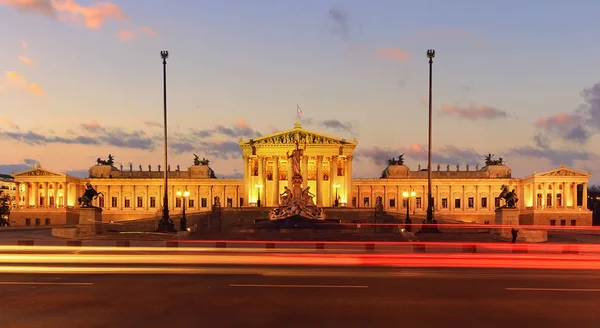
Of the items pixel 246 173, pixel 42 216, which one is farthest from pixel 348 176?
pixel 42 216

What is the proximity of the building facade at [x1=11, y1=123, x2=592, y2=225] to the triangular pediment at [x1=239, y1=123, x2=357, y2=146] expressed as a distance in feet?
0.64

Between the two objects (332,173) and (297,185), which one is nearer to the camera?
(297,185)

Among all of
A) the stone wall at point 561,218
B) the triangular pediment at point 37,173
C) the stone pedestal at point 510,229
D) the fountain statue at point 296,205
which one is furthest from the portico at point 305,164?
the stone pedestal at point 510,229

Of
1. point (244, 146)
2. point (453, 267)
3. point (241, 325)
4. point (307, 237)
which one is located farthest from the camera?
point (244, 146)

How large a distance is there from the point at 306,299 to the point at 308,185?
102109 mm

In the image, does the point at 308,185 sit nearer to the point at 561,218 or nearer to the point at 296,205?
the point at 561,218

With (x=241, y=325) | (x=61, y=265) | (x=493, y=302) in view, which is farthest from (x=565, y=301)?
(x=61, y=265)

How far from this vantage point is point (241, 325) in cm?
1208

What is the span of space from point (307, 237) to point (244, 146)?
235 feet

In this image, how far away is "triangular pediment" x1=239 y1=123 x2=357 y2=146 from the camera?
11300 cm

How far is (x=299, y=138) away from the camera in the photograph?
113 metres

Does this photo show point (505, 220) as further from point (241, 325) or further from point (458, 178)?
point (458, 178)

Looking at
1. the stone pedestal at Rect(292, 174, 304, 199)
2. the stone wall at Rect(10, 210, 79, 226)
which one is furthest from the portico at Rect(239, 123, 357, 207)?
the stone pedestal at Rect(292, 174, 304, 199)

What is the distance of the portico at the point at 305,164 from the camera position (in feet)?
372
